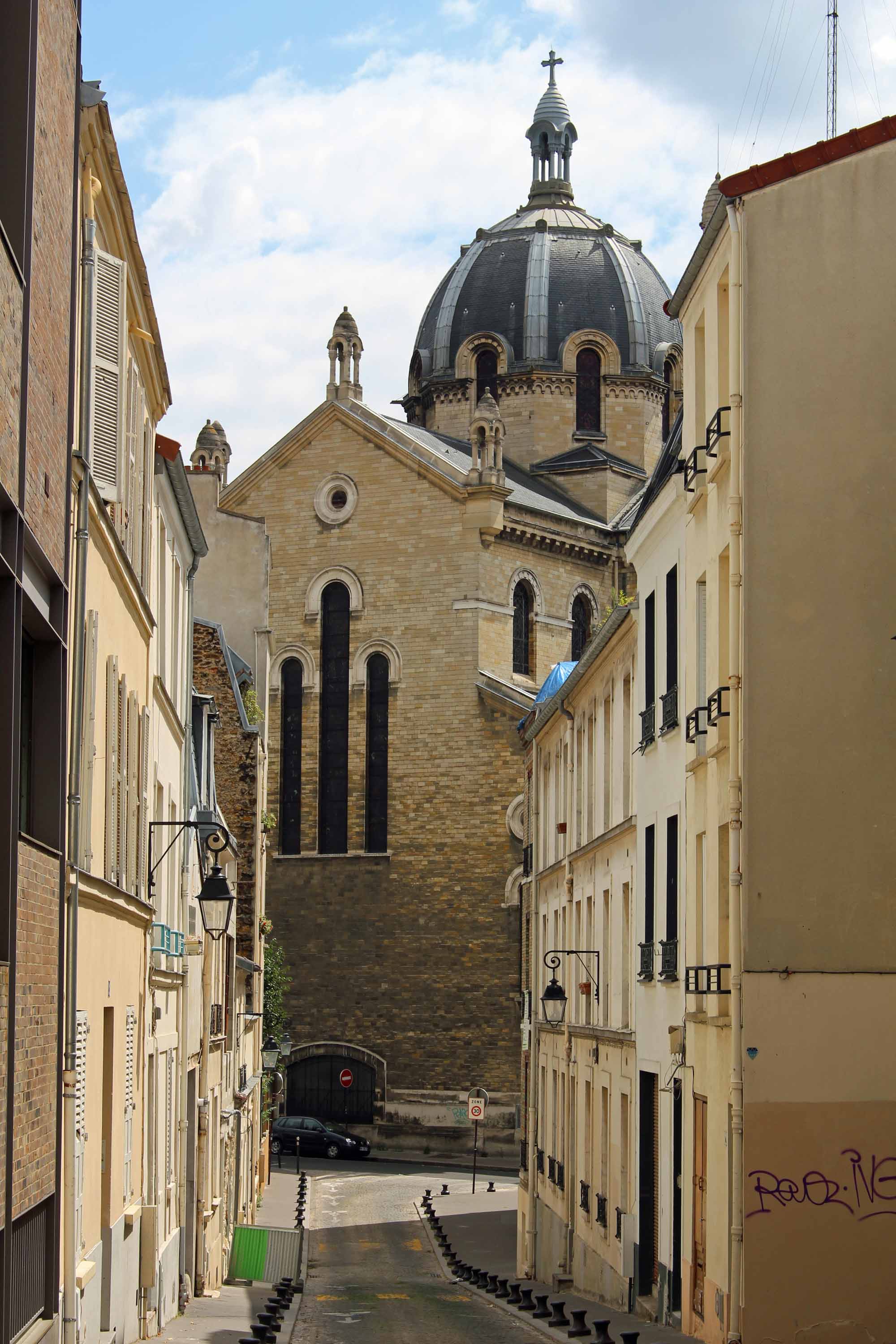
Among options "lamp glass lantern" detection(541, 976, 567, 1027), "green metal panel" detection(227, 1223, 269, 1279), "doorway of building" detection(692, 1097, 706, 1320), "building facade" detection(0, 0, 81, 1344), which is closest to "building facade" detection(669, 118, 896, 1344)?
"doorway of building" detection(692, 1097, 706, 1320)

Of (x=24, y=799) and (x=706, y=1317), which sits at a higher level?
(x=24, y=799)

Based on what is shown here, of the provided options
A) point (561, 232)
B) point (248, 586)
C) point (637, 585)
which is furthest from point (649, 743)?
point (561, 232)

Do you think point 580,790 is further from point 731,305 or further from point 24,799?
point 24,799

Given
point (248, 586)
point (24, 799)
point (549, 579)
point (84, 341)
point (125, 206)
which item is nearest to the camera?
point (24, 799)

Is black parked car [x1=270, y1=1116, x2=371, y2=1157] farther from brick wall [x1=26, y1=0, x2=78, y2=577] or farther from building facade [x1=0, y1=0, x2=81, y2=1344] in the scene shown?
brick wall [x1=26, y1=0, x2=78, y2=577]

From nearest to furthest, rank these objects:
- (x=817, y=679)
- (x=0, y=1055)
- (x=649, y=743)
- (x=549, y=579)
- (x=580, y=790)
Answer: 1. (x=0, y=1055)
2. (x=817, y=679)
3. (x=649, y=743)
4. (x=580, y=790)
5. (x=549, y=579)

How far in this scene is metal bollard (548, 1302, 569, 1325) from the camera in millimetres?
19234

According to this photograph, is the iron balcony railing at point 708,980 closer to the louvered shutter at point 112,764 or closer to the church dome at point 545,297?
the louvered shutter at point 112,764

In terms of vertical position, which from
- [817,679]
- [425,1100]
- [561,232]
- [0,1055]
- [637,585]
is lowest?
[425,1100]

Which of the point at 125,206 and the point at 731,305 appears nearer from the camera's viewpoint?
the point at 125,206

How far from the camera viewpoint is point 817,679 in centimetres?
1514

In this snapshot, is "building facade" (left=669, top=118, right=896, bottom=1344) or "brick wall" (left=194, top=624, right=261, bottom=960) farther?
"brick wall" (left=194, top=624, right=261, bottom=960)

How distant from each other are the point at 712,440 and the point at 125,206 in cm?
529

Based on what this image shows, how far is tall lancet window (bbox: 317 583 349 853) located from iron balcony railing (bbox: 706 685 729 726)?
37.6 m
